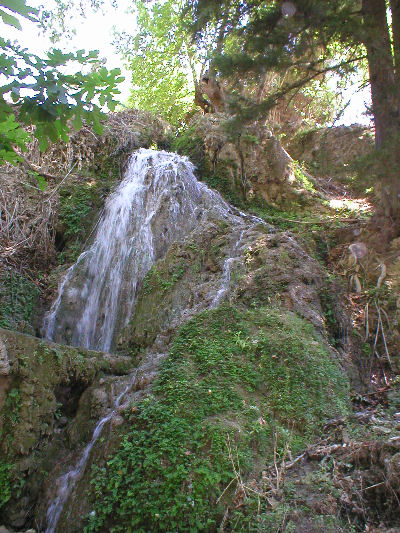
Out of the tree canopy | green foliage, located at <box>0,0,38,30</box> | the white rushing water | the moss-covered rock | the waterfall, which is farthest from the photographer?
the waterfall

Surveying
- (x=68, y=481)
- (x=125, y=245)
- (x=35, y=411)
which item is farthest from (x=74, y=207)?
(x=68, y=481)

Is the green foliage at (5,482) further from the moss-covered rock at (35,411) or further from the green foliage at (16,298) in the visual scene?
the green foliage at (16,298)

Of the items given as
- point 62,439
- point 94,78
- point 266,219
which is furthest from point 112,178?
point 94,78

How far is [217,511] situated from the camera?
125 inches

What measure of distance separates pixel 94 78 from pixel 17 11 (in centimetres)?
64

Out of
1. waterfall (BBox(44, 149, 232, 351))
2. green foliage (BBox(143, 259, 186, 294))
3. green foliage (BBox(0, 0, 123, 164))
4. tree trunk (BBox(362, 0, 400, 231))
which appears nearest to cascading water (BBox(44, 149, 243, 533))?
waterfall (BBox(44, 149, 232, 351))

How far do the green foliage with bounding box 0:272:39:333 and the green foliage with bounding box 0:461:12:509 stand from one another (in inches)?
144

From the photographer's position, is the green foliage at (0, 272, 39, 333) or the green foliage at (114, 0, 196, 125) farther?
the green foliage at (114, 0, 196, 125)

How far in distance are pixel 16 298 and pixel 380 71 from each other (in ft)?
25.3

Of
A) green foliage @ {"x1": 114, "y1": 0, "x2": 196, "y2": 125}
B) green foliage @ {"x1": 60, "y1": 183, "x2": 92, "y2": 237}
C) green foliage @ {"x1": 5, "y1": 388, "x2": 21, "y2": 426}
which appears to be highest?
green foliage @ {"x1": 114, "y1": 0, "x2": 196, "y2": 125}

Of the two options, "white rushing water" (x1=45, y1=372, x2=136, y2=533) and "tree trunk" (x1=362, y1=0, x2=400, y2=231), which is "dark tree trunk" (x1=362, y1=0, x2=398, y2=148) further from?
"white rushing water" (x1=45, y1=372, x2=136, y2=533)

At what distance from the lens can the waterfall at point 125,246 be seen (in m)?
7.69

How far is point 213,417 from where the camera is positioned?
12.7 ft

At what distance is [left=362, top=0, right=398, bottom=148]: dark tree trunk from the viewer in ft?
21.9
